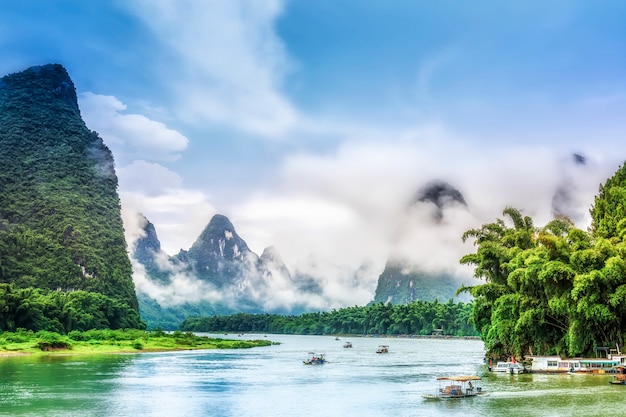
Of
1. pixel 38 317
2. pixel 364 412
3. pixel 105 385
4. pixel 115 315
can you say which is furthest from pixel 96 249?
pixel 364 412

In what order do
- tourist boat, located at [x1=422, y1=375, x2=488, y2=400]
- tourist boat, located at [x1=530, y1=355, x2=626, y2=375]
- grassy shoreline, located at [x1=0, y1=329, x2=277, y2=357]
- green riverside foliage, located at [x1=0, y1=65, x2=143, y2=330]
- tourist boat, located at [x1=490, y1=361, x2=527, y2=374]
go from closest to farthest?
tourist boat, located at [x1=422, y1=375, x2=488, y2=400] < tourist boat, located at [x1=530, y1=355, x2=626, y2=375] < tourist boat, located at [x1=490, y1=361, x2=527, y2=374] < grassy shoreline, located at [x1=0, y1=329, x2=277, y2=357] < green riverside foliage, located at [x1=0, y1=65, x2=143, y2=330]

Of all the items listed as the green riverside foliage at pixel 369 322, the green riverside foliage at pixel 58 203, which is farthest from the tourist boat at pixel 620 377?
the green riverside foliage at pixel 369 322

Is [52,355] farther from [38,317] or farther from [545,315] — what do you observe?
[545,315]


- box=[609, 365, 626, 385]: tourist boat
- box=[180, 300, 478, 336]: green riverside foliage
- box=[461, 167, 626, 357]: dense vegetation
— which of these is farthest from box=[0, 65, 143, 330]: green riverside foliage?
box=[609, 365, 626, 385]: tourist boat

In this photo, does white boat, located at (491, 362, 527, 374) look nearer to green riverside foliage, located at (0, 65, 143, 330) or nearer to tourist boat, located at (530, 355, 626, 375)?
tourist boat, located at (530, 355, 626, 375)

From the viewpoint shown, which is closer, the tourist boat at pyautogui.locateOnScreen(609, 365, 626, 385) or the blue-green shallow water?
the blue-green shallow water

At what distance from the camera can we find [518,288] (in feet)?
145

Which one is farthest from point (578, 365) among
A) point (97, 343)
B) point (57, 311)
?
point (57, 311)

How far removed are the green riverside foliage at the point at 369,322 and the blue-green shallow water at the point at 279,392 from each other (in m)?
60.2

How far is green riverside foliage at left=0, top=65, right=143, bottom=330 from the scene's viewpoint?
317 feet

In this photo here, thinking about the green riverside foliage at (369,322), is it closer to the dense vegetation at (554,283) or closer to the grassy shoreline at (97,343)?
the grassy shoreline at (97,343)

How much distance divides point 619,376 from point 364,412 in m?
15.0

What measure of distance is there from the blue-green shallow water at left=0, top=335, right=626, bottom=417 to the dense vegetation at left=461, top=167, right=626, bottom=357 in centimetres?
366

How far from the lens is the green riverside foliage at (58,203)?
96688 millimetres
